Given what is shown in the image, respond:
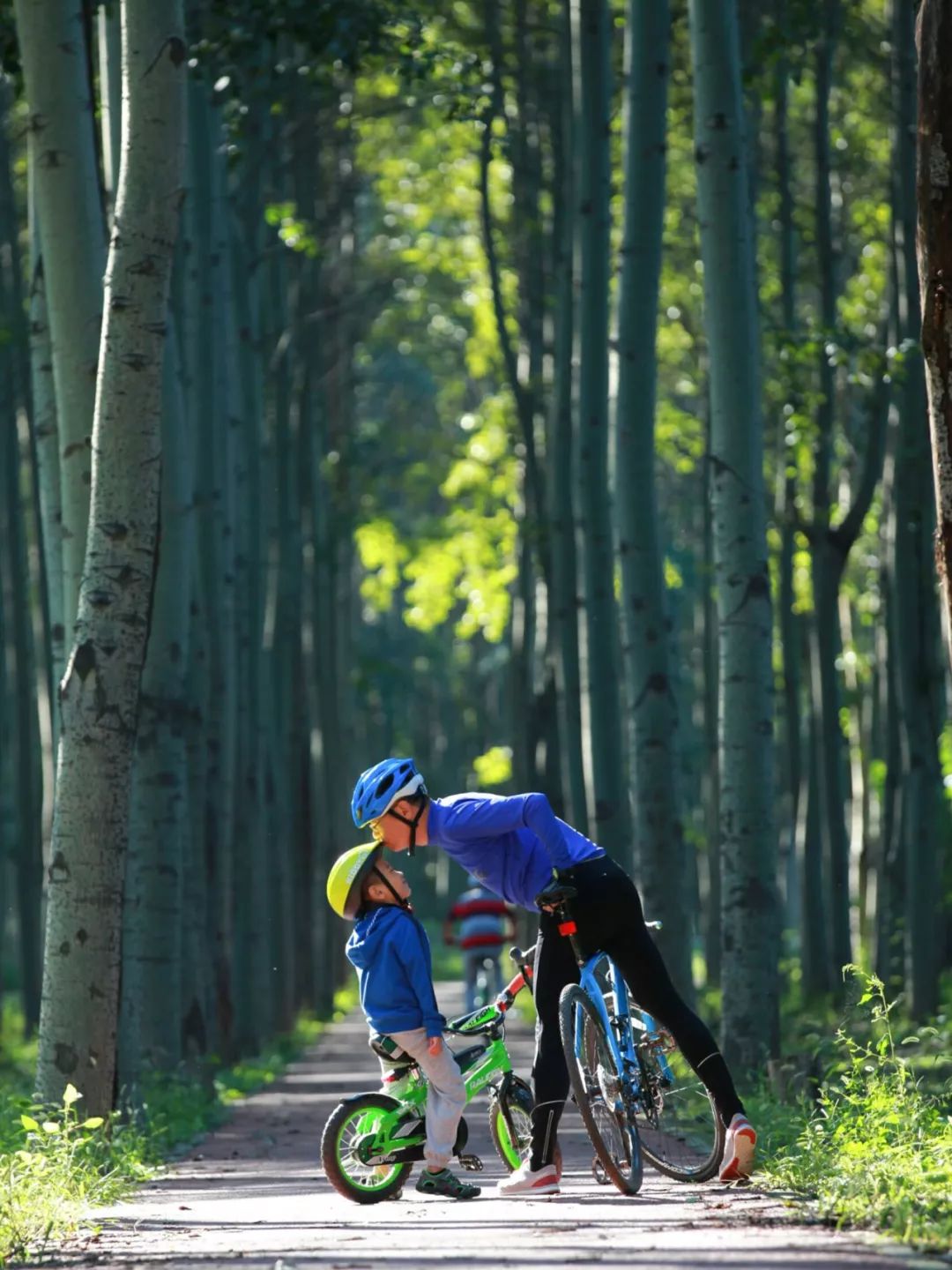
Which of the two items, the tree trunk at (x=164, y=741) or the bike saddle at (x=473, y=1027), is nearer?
the bike saddle at (x=473, y=1027)

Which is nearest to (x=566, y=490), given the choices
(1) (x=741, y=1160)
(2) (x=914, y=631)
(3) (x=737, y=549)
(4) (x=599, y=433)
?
(2) (x=914, y=631)

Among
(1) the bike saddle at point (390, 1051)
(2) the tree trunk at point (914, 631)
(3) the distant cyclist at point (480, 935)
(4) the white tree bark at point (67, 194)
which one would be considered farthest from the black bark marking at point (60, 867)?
(2) the tree trunk at point (914, 631)

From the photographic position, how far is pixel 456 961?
200ft

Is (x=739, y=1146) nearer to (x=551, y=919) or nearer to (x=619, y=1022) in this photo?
(x=619, y=1022)

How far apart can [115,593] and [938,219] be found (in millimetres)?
4817

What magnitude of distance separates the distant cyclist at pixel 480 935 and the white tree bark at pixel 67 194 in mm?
10135

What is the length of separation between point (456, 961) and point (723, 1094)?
5262 centimetres

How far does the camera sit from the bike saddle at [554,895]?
8.66 meters

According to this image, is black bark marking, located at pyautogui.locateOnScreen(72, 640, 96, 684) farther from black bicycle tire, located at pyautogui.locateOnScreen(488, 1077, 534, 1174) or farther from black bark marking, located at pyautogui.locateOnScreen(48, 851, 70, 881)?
black bicycle tire, located at pyautogui.locateOnScreen(488, 1077, 534, 1174)

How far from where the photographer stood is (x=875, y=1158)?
8141 millimetres

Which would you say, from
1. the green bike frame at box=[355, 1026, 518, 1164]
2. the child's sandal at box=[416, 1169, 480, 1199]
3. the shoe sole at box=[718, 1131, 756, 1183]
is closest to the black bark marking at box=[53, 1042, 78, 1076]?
the green bike frame at box=[355, 1026, 518, 1164]

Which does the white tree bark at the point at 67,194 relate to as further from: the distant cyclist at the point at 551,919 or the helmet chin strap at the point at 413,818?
the helmet chin strap at the point at 413,818

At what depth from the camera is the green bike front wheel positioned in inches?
350

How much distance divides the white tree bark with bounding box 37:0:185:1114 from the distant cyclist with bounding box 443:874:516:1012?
1049 cm
